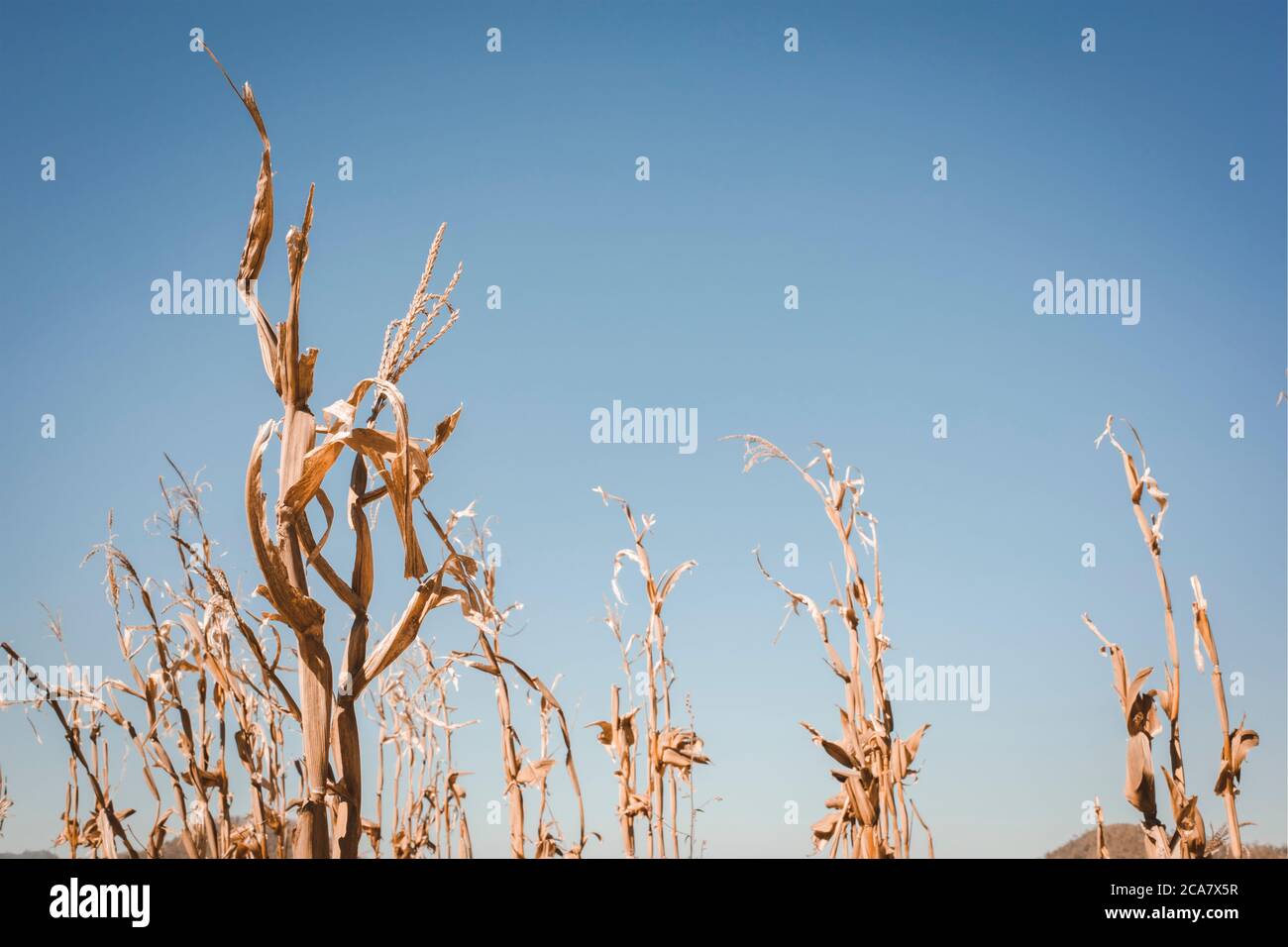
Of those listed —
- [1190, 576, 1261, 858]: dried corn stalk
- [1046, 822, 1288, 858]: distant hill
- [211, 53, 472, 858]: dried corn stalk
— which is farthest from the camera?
[1046, 822, 1288, 858]: distant hill

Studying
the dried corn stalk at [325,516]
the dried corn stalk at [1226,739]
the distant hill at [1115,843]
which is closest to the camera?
the dried corn stalk at [325,516]

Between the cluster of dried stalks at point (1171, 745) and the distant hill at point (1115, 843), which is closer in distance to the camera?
the cluster of dried stalks at point (1171, 745)

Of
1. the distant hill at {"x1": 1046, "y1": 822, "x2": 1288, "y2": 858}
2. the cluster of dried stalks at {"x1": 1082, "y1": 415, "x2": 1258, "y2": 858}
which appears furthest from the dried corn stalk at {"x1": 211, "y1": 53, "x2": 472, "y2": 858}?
the distant hill at {"x1": 1046, "y1": 822, "x2": 1288, "y2": 858}

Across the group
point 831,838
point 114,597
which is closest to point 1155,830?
point 831,838

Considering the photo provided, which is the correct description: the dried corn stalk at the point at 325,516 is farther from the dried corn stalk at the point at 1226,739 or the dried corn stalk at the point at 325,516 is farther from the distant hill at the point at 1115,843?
the distant hill at the point at 1115,843

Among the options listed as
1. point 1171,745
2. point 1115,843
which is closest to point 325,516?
point 1171,745

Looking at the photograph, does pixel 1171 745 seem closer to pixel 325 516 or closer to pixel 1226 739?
pixel 1226 739

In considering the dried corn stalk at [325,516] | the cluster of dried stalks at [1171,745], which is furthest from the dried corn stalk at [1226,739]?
the dried corn stalk at [325,516]

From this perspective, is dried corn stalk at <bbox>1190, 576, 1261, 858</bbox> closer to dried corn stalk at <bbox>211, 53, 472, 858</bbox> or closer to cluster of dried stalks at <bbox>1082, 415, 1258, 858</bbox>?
cluster of dried stalks at <bbox>1082, 415, 1258, 858</bbox>

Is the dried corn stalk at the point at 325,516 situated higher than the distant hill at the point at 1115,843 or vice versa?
the dried corn stalk at the point at 325,516

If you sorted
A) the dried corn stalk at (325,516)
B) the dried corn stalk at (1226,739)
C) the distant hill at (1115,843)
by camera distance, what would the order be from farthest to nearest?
1. the distant hill at (1115,843)
2. the dried corn stalk at (1226,739)
3. the dried corn stalk at (325,516)

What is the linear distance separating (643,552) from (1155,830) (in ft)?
4.33

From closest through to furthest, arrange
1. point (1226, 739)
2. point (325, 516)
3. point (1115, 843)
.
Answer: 1. point (325, 516)
2. point (1226, 739)
3. point (1115, 843)
